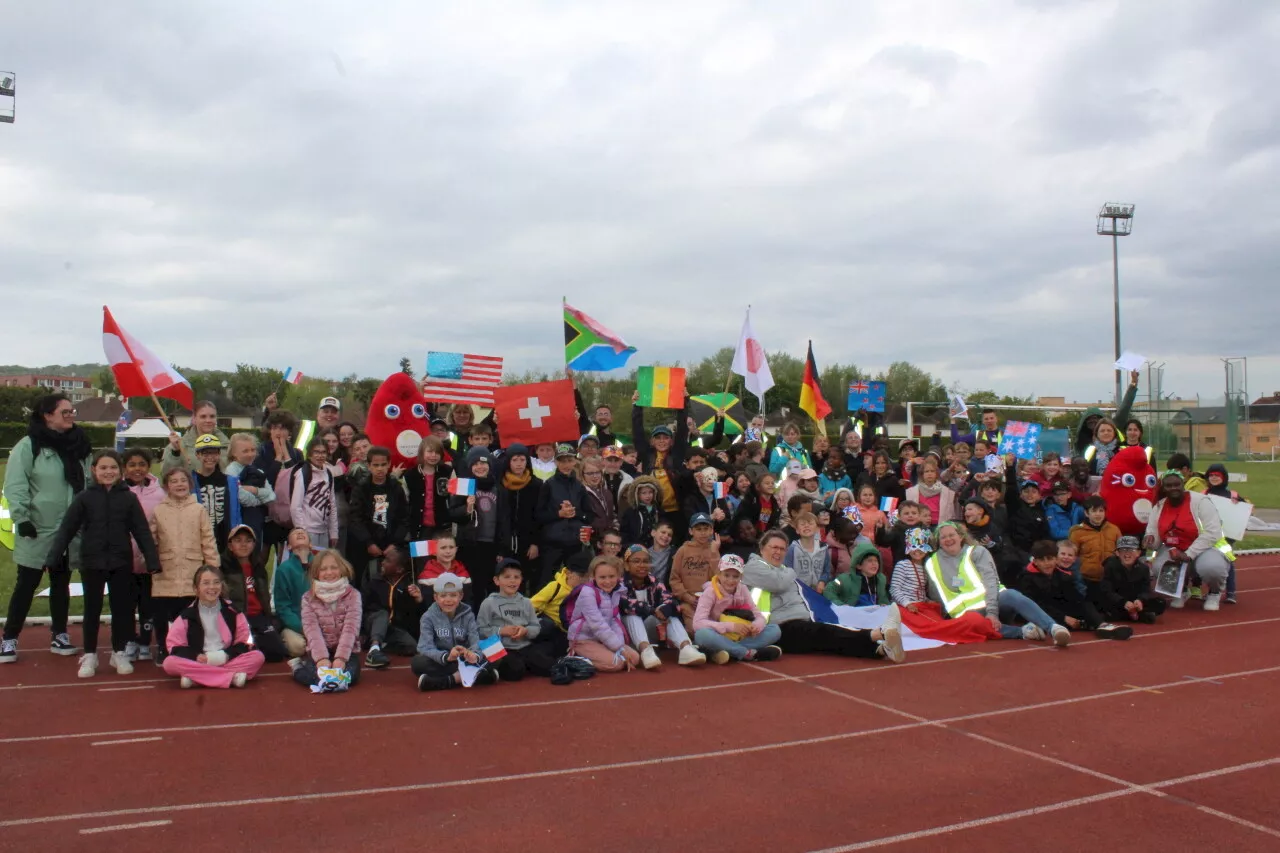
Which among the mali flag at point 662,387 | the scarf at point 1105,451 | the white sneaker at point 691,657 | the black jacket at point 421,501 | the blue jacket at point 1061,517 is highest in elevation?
the mali flag at point 662,387

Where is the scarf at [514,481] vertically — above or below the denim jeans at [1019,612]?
above

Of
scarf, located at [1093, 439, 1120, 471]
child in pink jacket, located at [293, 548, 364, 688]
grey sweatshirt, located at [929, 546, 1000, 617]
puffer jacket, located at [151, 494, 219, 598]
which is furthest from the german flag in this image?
puffer jacket, located at [151, 494, 219, 598]

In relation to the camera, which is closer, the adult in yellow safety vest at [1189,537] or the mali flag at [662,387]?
the adult in yellow safety vest at [1189,537]

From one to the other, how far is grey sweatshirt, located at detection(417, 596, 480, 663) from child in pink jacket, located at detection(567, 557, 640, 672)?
2.71 ft

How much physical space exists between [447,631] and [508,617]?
500 mm

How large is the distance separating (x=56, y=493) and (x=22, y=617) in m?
1.00

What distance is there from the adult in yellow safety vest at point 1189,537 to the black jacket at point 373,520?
7987 millimetres

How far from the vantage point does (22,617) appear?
7.82 m

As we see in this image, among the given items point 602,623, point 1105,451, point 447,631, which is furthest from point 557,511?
point 1105,451

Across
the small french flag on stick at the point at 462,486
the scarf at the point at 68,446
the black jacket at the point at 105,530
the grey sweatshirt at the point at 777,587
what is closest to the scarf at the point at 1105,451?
the grey sweatshirt at the point at 777,587

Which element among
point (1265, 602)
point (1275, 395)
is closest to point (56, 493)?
point (1265, 602)

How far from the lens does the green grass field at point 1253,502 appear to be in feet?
34.3

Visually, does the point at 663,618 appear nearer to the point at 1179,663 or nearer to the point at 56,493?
the point at 1179,663

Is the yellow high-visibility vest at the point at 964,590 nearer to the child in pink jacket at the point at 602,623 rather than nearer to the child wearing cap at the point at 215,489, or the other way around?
the child in pink jacket at the point at 602,623
